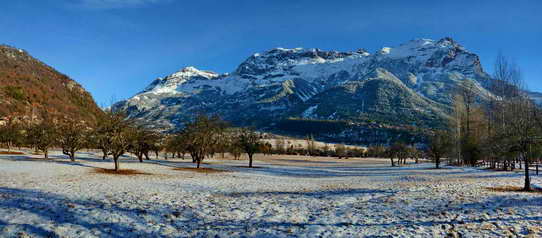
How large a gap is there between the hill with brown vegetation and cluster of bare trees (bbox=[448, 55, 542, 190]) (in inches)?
4161

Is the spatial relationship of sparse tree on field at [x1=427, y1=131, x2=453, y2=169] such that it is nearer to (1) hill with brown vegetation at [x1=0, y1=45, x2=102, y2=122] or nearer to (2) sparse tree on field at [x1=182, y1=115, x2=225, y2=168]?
(2) sparse tree on field at [x1=182, y1=115, x2=225, y2=168]

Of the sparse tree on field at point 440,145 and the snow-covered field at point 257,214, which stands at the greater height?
the sparse tree on field at point 440,145

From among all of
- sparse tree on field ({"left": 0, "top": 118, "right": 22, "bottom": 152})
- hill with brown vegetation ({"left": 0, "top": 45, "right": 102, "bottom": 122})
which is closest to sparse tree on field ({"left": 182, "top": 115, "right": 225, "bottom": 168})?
sparse tree on field ({"left": 0, "top": 118, "right": 22, "bottom": 152})

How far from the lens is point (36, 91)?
146 metres

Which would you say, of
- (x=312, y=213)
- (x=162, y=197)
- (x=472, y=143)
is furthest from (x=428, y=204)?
(x=472, y=143)

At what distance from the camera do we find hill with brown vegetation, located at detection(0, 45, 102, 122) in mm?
125562

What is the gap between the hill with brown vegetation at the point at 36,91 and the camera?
126m

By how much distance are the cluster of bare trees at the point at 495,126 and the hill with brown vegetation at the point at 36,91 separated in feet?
347

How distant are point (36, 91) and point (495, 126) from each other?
167 m

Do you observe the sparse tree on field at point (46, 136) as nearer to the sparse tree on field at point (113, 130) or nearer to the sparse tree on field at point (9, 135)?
the sparse tree on field at point (9, 135)

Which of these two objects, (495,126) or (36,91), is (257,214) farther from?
(36,91)

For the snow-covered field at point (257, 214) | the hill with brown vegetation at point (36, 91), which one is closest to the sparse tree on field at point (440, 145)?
the snow-covered field at point (257, 214)

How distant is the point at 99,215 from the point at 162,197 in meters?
4.62

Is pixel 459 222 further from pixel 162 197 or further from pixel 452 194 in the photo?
pixel 162 197
